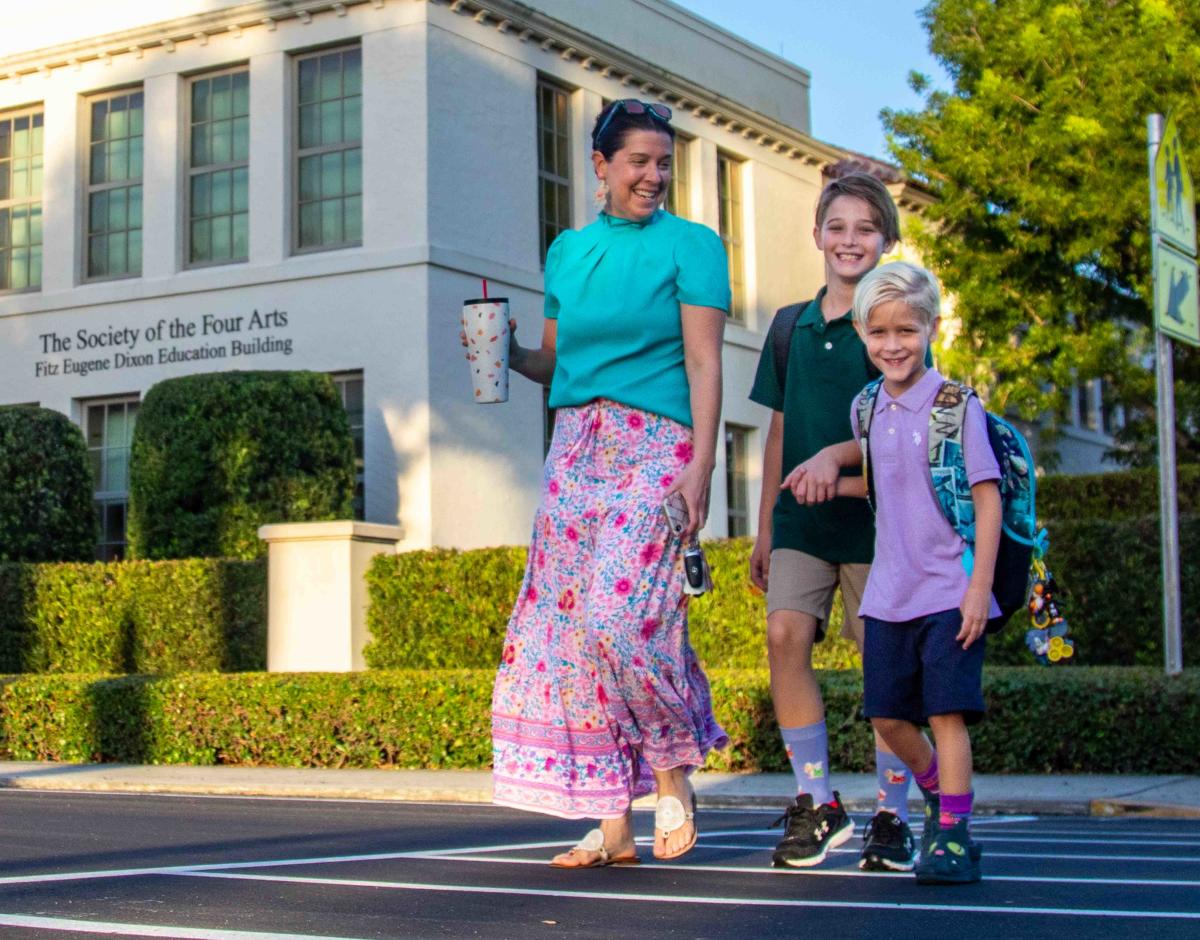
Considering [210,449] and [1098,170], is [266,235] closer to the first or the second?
[210,449]

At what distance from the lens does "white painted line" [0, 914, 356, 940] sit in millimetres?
4035

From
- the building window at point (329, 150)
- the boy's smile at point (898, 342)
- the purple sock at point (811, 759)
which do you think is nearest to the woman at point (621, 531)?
the purple sock at point (811, 759)

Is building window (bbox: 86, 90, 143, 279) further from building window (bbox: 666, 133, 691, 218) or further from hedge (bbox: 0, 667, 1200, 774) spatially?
hedge (bbox: 0, 667, 1200, 774)

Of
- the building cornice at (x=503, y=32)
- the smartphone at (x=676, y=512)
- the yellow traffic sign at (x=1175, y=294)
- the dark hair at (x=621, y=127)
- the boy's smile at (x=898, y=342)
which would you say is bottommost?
the smartphone at (x=676, y=512)

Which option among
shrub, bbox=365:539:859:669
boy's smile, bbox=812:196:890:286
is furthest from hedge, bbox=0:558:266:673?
boy's smile, bbox=812:196:890:286

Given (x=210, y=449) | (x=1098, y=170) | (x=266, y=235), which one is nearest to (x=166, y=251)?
(x=266, y=235)

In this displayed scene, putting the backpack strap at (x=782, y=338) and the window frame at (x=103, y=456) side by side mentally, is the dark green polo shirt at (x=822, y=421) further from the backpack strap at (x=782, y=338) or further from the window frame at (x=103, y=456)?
the window frame at (x=103, y=456)

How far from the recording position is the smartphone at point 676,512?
5.17 metres

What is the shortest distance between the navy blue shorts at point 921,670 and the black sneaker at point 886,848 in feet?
1.13

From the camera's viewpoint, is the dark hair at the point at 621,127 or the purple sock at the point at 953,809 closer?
the purple sock at the point at 953,809

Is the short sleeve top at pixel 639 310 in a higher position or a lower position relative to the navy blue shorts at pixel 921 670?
higher

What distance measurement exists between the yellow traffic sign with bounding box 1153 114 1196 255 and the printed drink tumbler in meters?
6.34

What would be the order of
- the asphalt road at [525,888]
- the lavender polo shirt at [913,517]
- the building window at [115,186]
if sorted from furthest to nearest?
the building window at [115,186]
the lavender polo shirt at [913,517]
the asphalt road at [525,888]

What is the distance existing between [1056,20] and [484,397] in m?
18.7
